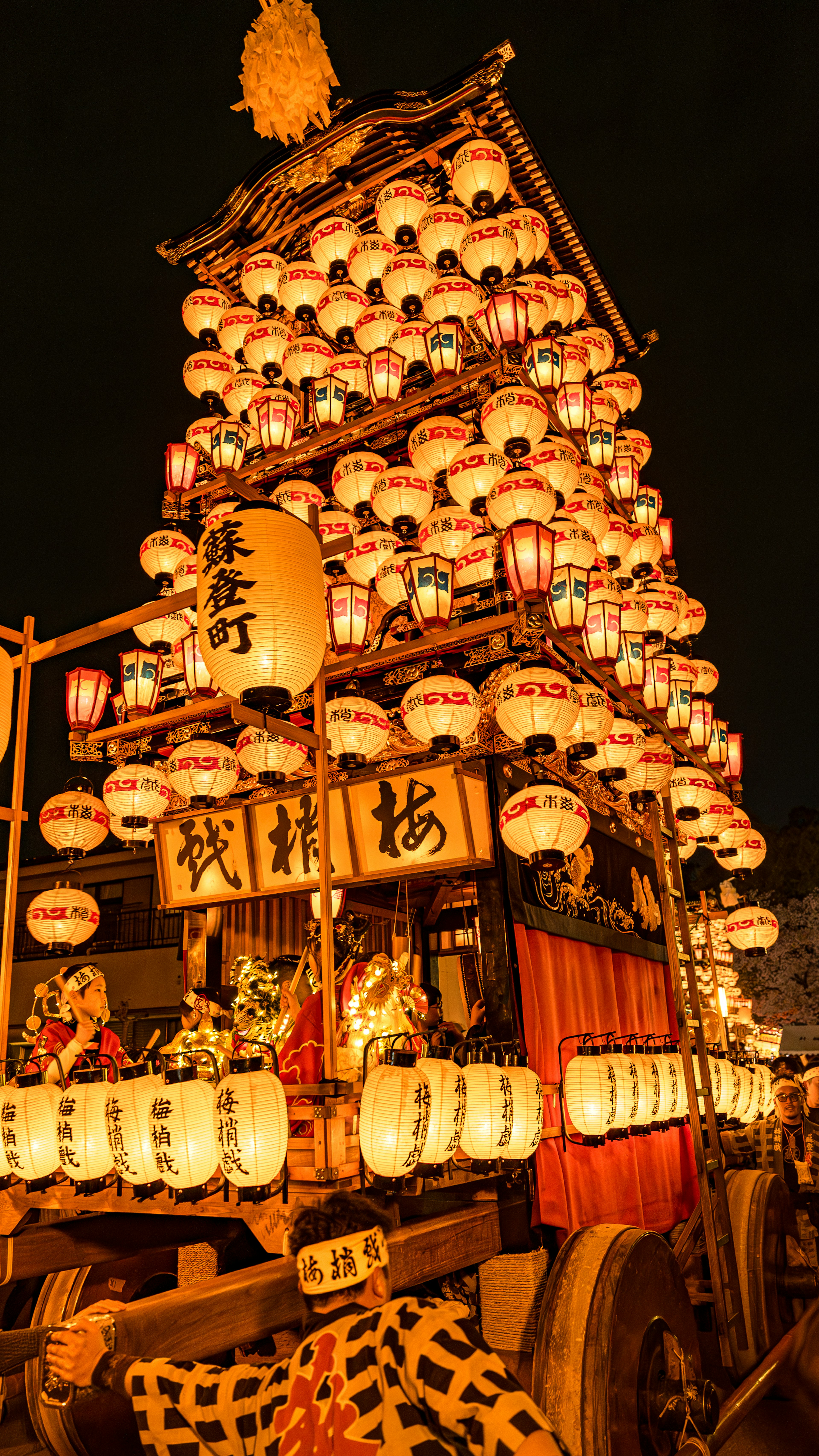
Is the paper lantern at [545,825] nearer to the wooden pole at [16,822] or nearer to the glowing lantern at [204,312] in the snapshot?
the wooden pole at [16,822]

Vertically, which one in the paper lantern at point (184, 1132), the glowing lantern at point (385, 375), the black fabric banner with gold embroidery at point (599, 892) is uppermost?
the glowing lantern at point (385, 375)

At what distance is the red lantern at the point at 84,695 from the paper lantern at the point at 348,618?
8.44 feet

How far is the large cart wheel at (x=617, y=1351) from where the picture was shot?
4250 mm

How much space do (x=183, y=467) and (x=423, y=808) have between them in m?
7.08

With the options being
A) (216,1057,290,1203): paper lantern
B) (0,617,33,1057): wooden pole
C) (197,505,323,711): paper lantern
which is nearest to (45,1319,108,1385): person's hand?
(216,1057,290,1203): paper lantern

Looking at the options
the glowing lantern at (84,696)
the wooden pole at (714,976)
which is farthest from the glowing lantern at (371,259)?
the wooden pole at (714,976)

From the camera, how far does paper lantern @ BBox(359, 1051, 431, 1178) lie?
4.82 m

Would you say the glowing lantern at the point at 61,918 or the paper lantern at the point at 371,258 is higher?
the paper lantern at the point at 371,258

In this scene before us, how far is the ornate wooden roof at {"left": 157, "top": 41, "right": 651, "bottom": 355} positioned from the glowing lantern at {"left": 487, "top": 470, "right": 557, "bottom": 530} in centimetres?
637

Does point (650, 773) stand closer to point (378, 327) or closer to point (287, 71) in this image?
point (378, 327)

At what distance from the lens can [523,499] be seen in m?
8.54

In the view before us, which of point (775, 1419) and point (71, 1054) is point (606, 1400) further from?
point (71, 1054)

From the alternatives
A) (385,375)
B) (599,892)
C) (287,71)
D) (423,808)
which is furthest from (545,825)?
(287,71)

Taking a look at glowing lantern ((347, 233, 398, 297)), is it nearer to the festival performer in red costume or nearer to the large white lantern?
the festival performer in red costume
